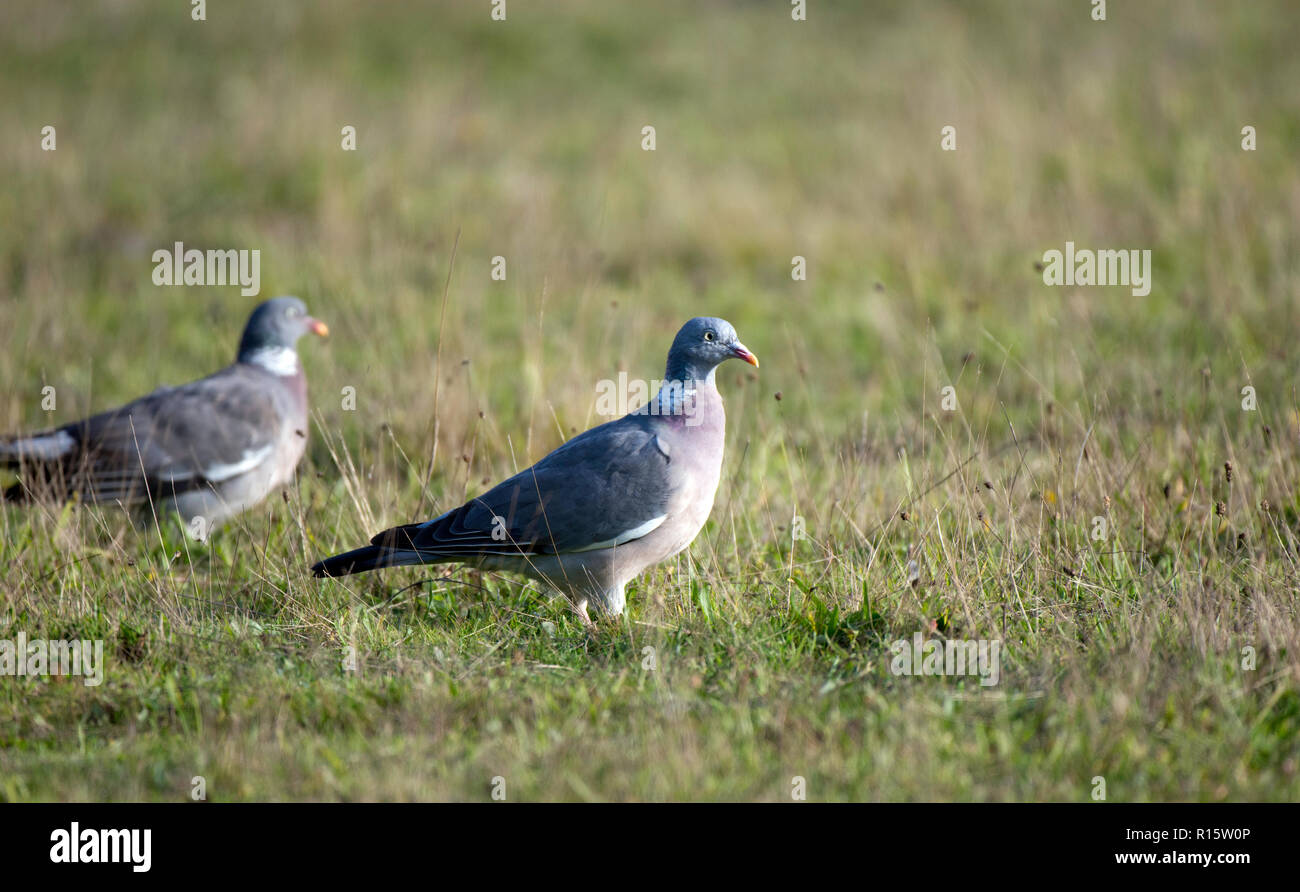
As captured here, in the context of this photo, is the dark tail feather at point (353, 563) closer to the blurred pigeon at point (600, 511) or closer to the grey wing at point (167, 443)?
the blurred pigeon at point (600, 511)

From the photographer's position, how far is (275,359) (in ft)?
21.4

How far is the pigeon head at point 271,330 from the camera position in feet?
21.5

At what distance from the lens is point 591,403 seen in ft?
20.0

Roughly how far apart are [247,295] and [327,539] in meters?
4.52

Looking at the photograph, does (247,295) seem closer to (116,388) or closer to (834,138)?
(116,388)

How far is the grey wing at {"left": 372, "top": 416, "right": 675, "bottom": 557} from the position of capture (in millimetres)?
4312

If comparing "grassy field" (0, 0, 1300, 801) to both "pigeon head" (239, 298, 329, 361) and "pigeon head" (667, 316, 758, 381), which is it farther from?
"pigeon head" (667, 316, 758, 381)

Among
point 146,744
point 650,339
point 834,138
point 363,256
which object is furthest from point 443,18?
point 146,744

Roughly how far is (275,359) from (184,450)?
0.86 meters

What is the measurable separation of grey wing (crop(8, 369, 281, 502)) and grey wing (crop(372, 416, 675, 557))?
1.89m

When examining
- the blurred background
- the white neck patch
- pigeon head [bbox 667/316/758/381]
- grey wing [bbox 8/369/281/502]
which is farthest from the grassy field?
pigeon head [bbox 667/316/758/381]
